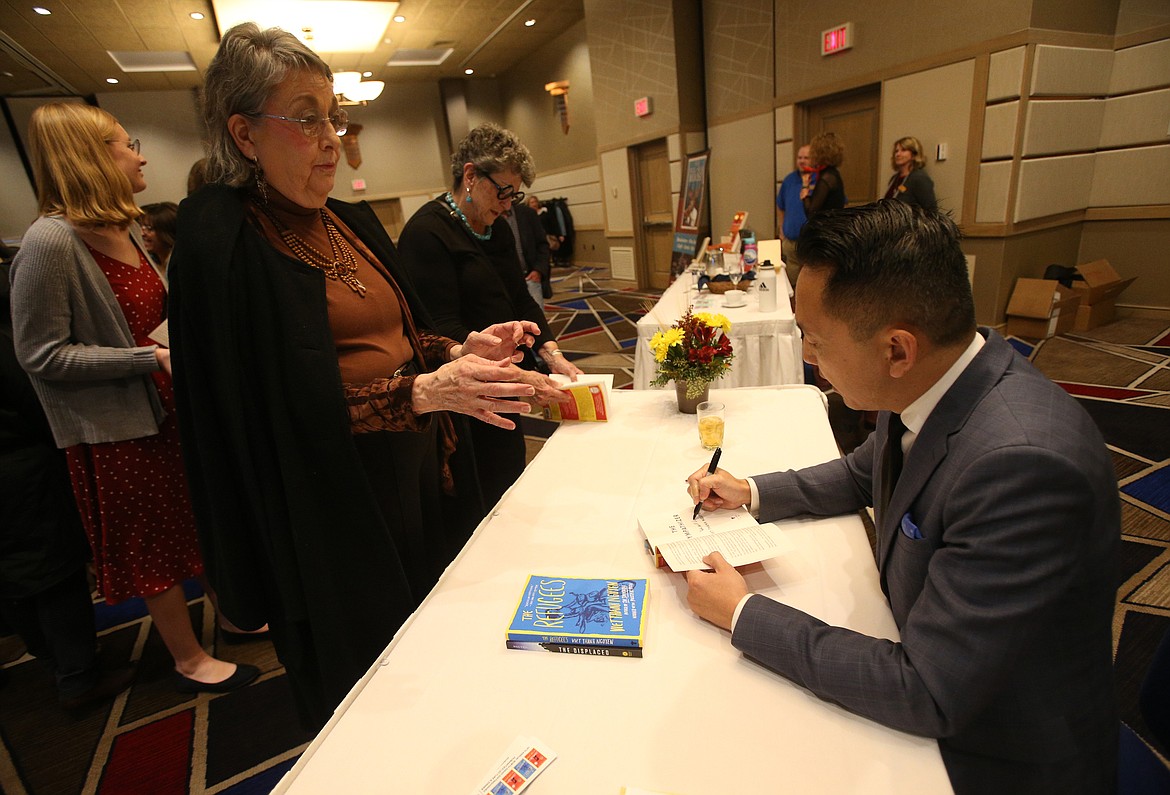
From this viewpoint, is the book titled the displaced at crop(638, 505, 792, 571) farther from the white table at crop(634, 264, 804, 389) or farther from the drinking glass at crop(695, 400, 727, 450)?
the white table at crop(634, 264, 804, 389)

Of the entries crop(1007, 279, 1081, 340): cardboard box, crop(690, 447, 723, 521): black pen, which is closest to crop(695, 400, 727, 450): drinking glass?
crop(690, 447, 723, 521): black pen

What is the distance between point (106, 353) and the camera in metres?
1.65

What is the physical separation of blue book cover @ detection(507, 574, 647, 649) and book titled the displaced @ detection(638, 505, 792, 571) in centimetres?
9

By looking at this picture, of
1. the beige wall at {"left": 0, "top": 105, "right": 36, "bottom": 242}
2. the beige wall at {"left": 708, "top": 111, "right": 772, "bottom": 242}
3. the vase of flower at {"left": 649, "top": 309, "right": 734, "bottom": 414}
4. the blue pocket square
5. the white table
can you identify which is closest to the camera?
the blue pocket square

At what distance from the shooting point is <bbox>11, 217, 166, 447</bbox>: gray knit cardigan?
1562 mm

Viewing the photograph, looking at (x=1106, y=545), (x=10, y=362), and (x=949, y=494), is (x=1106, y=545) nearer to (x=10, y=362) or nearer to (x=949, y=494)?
(x=949, y=494)

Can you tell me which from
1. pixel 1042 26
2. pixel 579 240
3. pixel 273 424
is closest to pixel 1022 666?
pixel 273 424

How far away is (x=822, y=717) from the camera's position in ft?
2.59

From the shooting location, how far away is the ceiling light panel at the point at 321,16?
6.74m

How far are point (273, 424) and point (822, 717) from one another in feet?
3.44

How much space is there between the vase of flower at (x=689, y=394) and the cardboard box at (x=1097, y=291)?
4502 mm

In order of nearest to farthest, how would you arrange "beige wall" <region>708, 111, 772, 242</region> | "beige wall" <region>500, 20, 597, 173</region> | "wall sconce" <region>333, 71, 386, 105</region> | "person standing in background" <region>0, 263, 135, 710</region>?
"person standing in background" <region>0, 263, 135, 710</region>, "beige wall" <region>708, 111, 772, 242</region>, "wall sconce" <region>333, 71, 386, 105</region>, "beige wall" <region>500, 20, 597, 173</region>

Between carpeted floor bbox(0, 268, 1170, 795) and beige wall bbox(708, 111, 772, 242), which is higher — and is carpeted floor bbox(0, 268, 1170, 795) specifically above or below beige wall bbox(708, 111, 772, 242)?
below

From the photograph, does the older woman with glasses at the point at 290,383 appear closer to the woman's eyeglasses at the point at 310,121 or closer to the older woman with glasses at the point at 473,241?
the woman's eyeglasses at the point at 310,121
